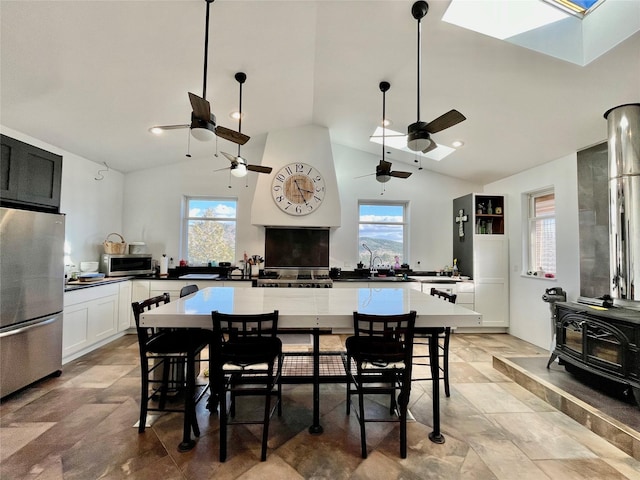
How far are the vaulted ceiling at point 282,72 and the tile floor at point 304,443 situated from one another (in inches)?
107

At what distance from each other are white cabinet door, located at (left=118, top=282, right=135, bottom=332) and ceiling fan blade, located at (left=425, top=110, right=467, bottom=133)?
4.34 metres

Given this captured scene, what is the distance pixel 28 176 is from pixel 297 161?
2.99m

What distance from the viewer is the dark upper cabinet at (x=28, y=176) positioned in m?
2.40

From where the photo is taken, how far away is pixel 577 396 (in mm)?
2348

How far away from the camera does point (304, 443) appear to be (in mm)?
1893

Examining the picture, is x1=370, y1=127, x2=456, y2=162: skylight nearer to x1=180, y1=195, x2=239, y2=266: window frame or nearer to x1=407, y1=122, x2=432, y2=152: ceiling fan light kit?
x1=407, y1=122, x2=432, y2=152: ceiling fan light kit

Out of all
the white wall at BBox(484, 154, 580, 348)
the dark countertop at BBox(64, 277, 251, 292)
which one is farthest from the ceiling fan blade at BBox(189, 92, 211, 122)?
the white wall at BBox(484, 154, 580, 348)

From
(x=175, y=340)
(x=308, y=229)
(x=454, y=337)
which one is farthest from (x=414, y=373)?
(x=308, y=229)

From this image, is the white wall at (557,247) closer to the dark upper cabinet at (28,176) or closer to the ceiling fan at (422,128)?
the ceiling fan at (422,128)

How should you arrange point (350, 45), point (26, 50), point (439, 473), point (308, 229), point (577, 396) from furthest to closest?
point (308, 229) < point (350, 45) < point (577, 396) < point (26, 50) < point (439, 473)

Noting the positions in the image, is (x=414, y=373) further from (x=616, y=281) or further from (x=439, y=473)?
(x=616, y=281)

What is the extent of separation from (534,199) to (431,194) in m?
1.53

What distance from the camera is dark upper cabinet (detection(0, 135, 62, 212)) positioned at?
2.40 metres

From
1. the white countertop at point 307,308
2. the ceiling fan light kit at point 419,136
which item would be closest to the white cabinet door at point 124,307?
the white countertop at point 307,308
